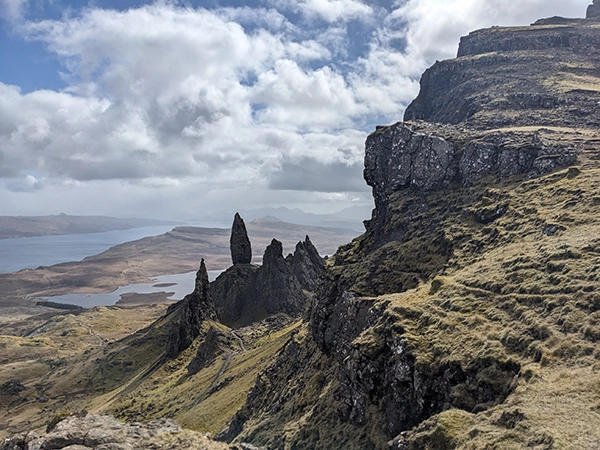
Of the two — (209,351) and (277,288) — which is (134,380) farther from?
(277,288)

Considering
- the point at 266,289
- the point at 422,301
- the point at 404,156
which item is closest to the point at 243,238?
the point at 266,289

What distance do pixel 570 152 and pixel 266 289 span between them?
404 feet

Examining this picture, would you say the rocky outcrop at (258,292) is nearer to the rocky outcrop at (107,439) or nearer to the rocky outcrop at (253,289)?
the rocky outcrop at (253,289)

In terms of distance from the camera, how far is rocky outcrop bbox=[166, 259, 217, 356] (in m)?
127

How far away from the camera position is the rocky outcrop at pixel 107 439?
38625 millimetres

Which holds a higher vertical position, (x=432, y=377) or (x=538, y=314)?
(x=538, y=314)

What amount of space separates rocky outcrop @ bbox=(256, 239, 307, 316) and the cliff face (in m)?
87.6

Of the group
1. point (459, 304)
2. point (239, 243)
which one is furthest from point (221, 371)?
point (239, 243)

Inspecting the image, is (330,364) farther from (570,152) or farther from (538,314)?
(570,152)

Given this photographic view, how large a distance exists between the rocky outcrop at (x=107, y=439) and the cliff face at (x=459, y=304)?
336 inches

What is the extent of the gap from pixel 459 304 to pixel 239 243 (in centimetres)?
15093

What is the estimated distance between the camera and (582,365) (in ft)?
81.2

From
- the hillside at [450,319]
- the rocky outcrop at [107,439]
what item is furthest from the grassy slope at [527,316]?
the rocky outcrop at [107,439]

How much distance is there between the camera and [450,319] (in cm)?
3419
